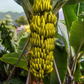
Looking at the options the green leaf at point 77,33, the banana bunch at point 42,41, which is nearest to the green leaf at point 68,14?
the green leaf at point 77,33

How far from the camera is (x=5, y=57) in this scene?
82 cm

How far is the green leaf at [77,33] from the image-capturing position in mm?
688

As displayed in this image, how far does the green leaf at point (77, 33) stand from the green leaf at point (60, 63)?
98mm

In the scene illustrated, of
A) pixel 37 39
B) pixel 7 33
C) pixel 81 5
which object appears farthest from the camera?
pixel 81 5

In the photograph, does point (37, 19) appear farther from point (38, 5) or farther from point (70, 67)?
point (70, 67)

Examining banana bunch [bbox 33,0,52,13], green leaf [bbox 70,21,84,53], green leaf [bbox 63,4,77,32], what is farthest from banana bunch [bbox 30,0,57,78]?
green leaf [bbox 63,4,77,32]

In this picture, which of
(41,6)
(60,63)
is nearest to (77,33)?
(60,63)

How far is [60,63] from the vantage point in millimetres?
763

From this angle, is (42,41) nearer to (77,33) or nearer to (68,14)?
(77,33)

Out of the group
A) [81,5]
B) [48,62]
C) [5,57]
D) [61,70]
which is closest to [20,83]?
[5,57]

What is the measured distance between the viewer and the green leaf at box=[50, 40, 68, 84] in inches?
29.3

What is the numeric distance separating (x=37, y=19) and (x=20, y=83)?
0.61 meters

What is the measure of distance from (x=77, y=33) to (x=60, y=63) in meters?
0.24

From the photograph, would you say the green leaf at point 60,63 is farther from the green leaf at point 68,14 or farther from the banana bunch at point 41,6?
the banana bunch at point 41,6
